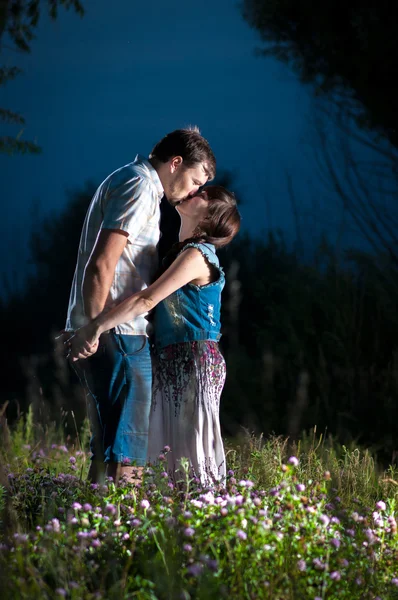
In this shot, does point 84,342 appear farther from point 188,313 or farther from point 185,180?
point 185,180

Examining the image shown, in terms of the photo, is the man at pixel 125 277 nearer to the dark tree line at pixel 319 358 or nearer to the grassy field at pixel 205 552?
the grassy field at pixel 205 552

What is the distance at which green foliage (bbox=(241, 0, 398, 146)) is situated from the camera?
320 inches

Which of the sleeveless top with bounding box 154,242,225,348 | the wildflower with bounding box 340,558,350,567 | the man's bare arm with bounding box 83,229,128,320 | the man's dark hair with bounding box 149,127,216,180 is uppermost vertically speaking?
the man's dark hair with bounding box 149,127,216,180

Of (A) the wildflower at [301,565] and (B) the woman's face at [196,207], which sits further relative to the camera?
(B) the woman's face at [196,207]

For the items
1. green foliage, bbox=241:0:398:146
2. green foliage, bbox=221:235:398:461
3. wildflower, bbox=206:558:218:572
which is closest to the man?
wildflower, bbox=206:558:218:572

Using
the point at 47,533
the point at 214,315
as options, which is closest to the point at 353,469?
the point at 214,315

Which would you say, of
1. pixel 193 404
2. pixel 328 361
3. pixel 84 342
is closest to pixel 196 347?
pixel 193 404

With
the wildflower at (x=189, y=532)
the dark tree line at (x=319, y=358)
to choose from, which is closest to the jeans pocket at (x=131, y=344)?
the wildflower at (x=189, y=532)

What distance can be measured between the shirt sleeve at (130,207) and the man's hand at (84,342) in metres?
0.43

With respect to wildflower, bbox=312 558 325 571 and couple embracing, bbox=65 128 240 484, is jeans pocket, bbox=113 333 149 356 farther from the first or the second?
wildflower, bbox=312 558 325 571

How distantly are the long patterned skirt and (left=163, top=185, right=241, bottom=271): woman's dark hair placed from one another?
0.43 meters

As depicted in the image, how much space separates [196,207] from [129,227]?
456 mm

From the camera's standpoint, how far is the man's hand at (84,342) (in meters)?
3.24

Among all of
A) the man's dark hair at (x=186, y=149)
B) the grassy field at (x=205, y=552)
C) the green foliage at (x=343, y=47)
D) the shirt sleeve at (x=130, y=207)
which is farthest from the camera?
the green foliage at (x=343, y=47)
